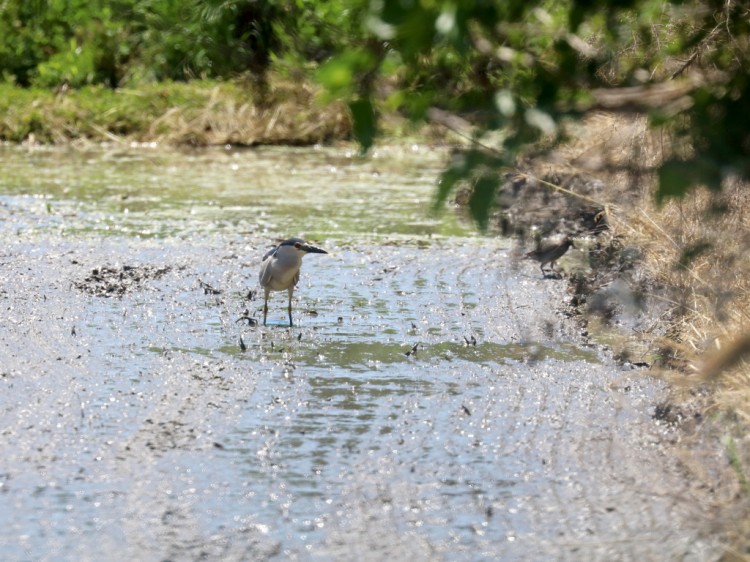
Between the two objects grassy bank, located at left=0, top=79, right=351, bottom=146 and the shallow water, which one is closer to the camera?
the shallow water

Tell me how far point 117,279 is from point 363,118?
265 inches

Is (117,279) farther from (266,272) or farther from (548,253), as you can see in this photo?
(548,253)

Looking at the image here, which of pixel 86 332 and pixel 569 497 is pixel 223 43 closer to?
pixel 569 497

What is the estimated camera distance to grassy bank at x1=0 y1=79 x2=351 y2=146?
19.4 meters

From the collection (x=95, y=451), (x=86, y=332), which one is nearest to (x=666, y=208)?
(x=86, y=332)

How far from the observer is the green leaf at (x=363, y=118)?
358cm

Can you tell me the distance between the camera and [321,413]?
21.5 feet

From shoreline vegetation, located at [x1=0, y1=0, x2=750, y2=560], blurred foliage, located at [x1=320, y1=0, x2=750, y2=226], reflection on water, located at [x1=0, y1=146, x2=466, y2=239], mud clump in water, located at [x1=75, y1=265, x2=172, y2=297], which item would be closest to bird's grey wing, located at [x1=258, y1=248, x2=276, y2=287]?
mud clump in water, located at [x1=75, y1=265, x2=172, y2=297]

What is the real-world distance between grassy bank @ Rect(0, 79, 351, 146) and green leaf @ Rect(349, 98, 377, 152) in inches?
607

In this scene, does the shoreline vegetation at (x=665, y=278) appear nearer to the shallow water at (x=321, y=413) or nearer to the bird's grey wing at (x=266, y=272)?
the shallow water at (x=321, y=413)

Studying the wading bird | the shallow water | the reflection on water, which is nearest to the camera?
the shallow water

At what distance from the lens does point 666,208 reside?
8570 millimetres

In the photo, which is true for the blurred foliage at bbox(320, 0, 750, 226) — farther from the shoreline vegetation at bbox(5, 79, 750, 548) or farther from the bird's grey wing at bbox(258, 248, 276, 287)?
the bird's grey wing at bbox(258, 248, 276, 287)

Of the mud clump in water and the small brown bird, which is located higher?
the small brown bird
